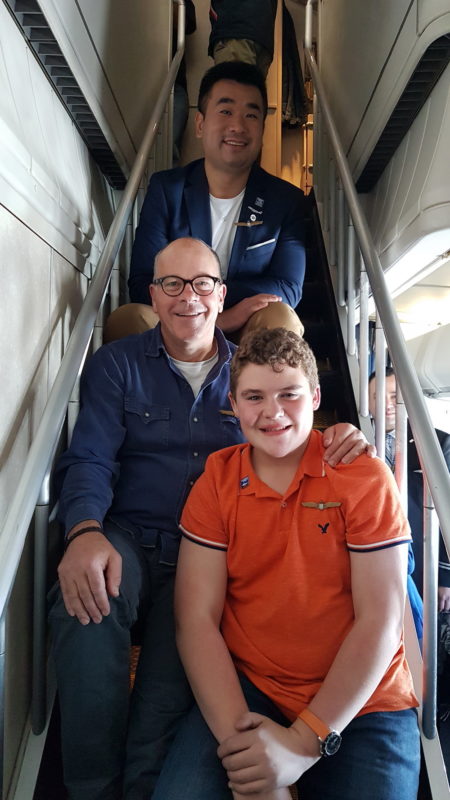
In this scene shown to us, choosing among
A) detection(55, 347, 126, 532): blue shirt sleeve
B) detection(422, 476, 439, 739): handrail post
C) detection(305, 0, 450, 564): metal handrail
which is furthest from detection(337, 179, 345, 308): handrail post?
detection(422, 476, 439, 739): handrail post

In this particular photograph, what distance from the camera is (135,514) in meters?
1.39

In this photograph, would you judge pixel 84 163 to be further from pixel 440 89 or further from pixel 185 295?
pixel 440 89

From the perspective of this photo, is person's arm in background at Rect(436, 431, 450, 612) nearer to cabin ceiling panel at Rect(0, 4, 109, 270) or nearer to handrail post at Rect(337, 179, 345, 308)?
handrail post at Rect(337, 179, 345, 308)

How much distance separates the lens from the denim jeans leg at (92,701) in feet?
3.49

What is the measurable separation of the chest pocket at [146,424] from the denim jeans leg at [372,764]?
71 cm

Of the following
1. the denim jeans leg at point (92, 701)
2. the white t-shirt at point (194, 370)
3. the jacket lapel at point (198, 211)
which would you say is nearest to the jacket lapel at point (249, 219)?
the jacket lapel at point (198, 211)

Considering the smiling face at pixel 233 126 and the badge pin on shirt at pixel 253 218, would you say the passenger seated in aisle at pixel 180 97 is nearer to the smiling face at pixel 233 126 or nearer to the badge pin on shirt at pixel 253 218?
the smiling face at pixel 233 126

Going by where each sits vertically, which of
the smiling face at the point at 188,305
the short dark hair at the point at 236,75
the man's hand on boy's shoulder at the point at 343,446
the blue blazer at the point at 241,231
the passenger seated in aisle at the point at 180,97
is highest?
the passenger seated in aisle at the point at 180,97

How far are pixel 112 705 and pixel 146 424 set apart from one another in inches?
23.6

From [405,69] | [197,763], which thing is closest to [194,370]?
[197,763]

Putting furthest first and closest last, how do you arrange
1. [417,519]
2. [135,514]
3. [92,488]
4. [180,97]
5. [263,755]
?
[180,97] < [417,519] < [135,514] < [92,488] < [263,755]

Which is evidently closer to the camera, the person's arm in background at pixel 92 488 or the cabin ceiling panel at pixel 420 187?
the person's arm in background at pixel 92 488

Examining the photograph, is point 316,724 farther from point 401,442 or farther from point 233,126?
point 233,126

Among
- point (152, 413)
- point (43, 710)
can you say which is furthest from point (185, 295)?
point (43, 710)
